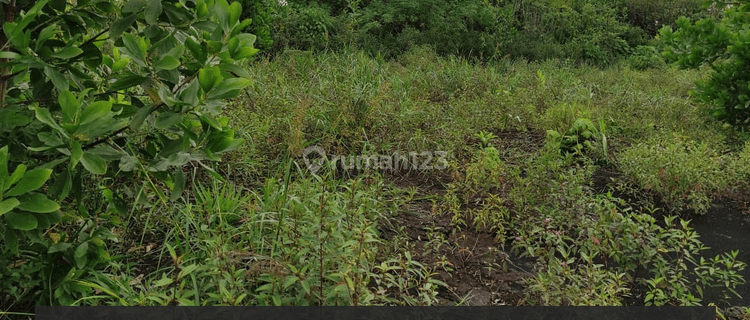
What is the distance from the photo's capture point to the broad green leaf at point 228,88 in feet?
5.88

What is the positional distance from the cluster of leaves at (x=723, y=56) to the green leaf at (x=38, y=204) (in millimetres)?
5754

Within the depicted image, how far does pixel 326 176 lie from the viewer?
97.5 inches

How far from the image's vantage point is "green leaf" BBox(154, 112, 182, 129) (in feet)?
5.74

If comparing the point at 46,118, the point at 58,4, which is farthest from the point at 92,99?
the point at 46,118

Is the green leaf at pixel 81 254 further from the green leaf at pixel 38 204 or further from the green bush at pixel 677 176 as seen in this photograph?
the green bush at pixel 677 176

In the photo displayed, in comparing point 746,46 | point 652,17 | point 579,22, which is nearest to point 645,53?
point 579,22

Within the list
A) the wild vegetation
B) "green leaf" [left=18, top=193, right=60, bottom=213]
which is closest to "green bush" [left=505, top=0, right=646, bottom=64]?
the wild vegetation

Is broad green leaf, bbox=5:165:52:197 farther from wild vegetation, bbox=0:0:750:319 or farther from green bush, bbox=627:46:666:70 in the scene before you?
green bush, bbox=627:46:666:70

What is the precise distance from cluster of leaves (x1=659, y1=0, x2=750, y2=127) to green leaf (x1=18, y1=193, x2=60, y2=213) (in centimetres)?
575

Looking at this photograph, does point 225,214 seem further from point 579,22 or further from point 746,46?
point 579,22

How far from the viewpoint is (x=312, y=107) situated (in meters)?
4.80

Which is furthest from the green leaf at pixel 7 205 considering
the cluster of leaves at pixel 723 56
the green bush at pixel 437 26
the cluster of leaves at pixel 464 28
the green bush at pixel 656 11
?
the green bush at pixel 656 11

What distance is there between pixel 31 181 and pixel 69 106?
0.23 metres

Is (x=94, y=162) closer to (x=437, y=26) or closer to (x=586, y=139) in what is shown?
(x=586, y=139)
